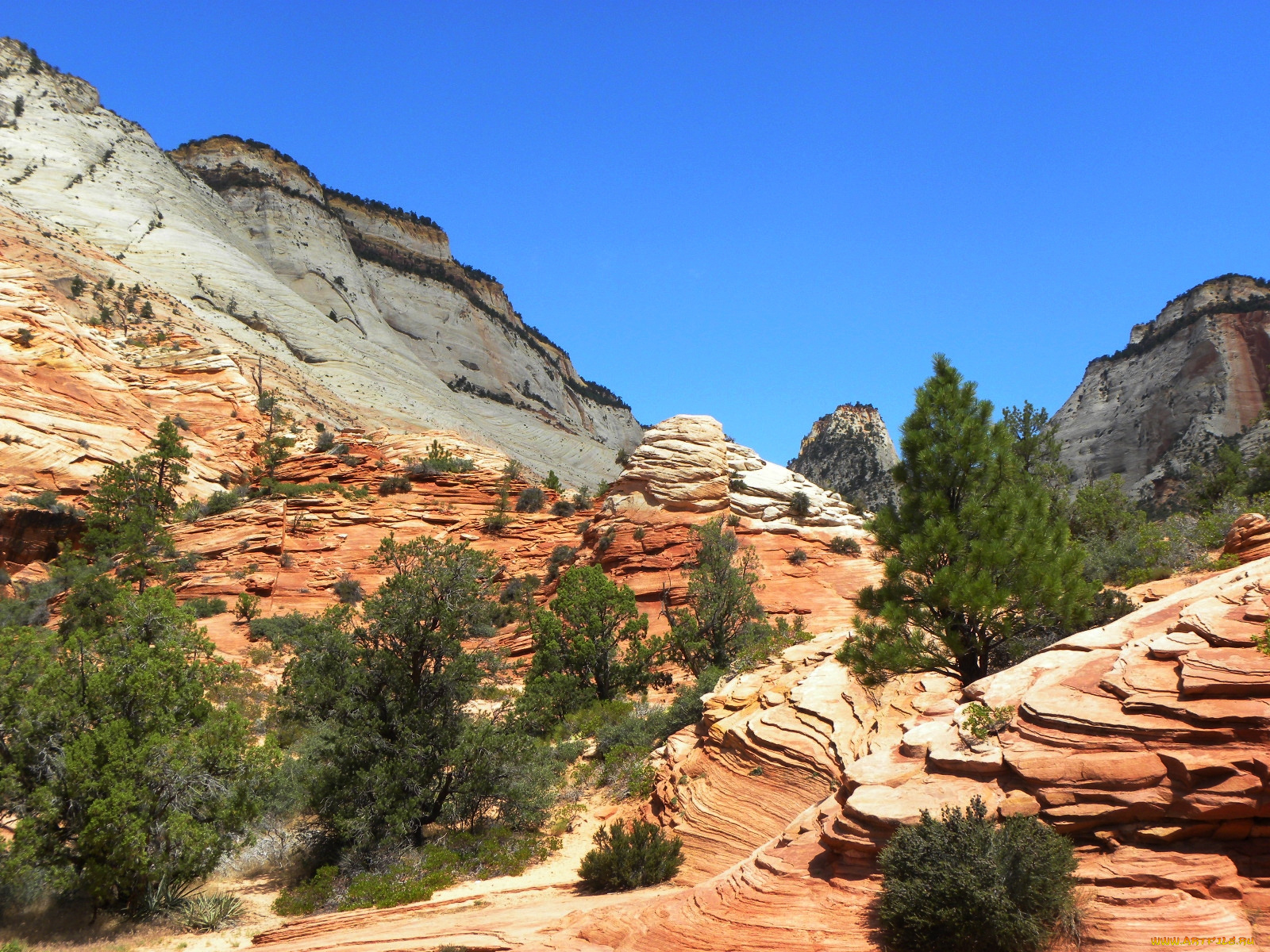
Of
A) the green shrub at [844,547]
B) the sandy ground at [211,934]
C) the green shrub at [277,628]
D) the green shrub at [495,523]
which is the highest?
the green shrub at [495,523]

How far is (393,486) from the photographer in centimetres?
3781

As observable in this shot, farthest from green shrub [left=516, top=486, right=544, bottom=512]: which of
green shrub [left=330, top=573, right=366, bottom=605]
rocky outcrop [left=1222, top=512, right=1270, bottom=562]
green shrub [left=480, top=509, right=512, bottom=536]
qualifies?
rocky outcrop [left=1222, top=512, right=1270, bottom=562]

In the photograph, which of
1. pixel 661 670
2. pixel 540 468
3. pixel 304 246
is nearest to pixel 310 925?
pixel 661 670

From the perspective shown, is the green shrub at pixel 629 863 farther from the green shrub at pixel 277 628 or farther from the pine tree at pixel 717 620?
the green shrub at pixel 277 628

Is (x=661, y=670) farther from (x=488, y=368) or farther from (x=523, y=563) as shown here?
(x=488, y=368)

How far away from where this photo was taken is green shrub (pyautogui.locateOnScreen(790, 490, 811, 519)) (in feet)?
107

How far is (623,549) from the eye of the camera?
30.7 meters

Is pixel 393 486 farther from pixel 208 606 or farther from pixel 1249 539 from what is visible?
pixel 1249 539

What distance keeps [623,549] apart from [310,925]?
69.9ft

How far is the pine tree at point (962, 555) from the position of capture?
1073cm

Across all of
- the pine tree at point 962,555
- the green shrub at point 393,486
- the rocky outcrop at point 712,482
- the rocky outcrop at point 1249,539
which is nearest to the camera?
the pine tree at point 962,555

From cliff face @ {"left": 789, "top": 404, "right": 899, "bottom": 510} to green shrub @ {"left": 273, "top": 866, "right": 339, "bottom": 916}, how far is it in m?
58.2

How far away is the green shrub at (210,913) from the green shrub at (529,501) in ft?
89.8

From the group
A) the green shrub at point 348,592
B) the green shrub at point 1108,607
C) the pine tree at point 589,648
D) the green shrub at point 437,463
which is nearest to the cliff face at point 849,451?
the green shrub at point 437,463
